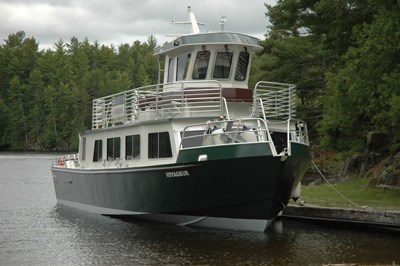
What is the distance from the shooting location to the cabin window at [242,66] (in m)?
22.9

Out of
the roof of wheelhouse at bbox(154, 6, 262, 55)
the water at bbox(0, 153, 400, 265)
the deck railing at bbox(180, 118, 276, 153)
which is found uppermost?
the roof of wheelhouse at bbox(154, 6, 262, 55)

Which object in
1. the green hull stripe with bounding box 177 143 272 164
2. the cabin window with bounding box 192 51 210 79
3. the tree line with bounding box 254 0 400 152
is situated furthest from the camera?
the cabin window with bounding box 192 51 210 79

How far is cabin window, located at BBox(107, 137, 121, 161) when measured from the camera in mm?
23391

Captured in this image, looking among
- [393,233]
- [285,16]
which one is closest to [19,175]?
[285,16]

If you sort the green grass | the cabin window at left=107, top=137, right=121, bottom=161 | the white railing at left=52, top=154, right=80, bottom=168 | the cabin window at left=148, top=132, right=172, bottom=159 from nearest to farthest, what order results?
the cabin window at left=148, top=132, right=172, bottom=159, the green grass, the cabin window at left=107, top=137, right=121, bottom=161, the white railing at left=52, top=154, right=80, bottom=168

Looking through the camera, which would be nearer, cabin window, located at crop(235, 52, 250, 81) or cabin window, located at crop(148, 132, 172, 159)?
cabin window, located at crop(148, 132, 172, 159)

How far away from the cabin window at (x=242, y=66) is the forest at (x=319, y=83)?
3145 mm

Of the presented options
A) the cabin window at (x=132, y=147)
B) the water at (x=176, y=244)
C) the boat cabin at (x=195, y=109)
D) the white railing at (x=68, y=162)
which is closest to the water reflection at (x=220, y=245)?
the water at (x=176, y=244)

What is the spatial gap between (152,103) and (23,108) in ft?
323

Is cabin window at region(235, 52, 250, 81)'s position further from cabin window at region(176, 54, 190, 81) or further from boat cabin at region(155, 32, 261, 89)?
cabin window at region(176, 54, 190, 81)

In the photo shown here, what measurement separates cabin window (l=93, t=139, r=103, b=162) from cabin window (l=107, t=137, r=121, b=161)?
28.3 inches

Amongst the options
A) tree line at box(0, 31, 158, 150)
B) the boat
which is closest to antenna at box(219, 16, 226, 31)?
the boat

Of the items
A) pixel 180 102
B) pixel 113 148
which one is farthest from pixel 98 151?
pixel 180 102

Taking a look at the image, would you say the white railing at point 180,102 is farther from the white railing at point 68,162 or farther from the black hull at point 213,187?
the white railing at point 68,162
